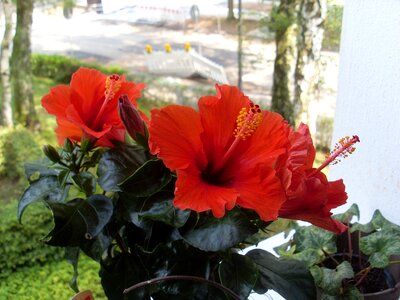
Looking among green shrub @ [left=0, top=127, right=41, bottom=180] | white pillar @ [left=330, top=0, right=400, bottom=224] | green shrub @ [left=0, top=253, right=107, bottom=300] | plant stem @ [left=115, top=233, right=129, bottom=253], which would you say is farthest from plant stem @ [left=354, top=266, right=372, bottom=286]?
green shrub @ [left=0, top=127, right=41, bottom=180]

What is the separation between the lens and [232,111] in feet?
1.93

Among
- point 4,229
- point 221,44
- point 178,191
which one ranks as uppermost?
point 178,191

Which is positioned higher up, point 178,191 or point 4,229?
point 178,191

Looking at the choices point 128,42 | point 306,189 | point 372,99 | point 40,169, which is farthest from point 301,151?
point 128,42

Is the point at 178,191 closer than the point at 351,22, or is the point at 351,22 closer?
the point at 178,191

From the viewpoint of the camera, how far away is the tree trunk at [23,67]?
15.5ft

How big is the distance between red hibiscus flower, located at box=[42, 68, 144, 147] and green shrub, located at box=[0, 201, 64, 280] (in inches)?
73.7

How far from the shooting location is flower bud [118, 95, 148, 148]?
59 cm

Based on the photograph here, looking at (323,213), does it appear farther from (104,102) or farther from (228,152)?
(104,102)

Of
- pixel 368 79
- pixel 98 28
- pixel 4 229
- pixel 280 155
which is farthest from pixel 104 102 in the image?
pixel 98 28

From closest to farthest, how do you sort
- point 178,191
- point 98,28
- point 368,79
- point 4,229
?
point 178,191, point 368,79, point 4,229, point 98,28

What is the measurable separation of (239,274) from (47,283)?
6.53ft

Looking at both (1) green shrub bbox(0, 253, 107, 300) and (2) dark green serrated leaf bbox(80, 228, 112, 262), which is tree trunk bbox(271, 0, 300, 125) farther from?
(2) dark green serrated leaf bbox(80, 228, 112, 262)

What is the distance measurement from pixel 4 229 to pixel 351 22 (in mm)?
1945
